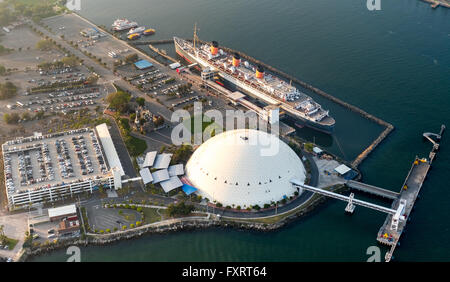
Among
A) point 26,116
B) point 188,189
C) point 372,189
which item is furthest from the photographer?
point 26,116

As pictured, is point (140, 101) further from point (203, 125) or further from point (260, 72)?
point (260, 72)

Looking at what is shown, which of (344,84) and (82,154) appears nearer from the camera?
(82,154)

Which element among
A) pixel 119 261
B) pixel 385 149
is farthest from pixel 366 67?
pixel 119 261

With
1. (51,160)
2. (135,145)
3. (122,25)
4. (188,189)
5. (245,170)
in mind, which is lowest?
(188,189)

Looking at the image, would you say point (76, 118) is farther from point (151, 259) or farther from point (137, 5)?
point (137, 5)

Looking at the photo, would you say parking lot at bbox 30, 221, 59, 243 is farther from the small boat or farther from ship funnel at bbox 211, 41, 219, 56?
the small boat

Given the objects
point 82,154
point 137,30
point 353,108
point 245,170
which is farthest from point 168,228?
point 137,30

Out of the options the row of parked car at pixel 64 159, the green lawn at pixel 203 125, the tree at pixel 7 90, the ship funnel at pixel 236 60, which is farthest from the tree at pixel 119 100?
the ship funnel at pixel 236 60
